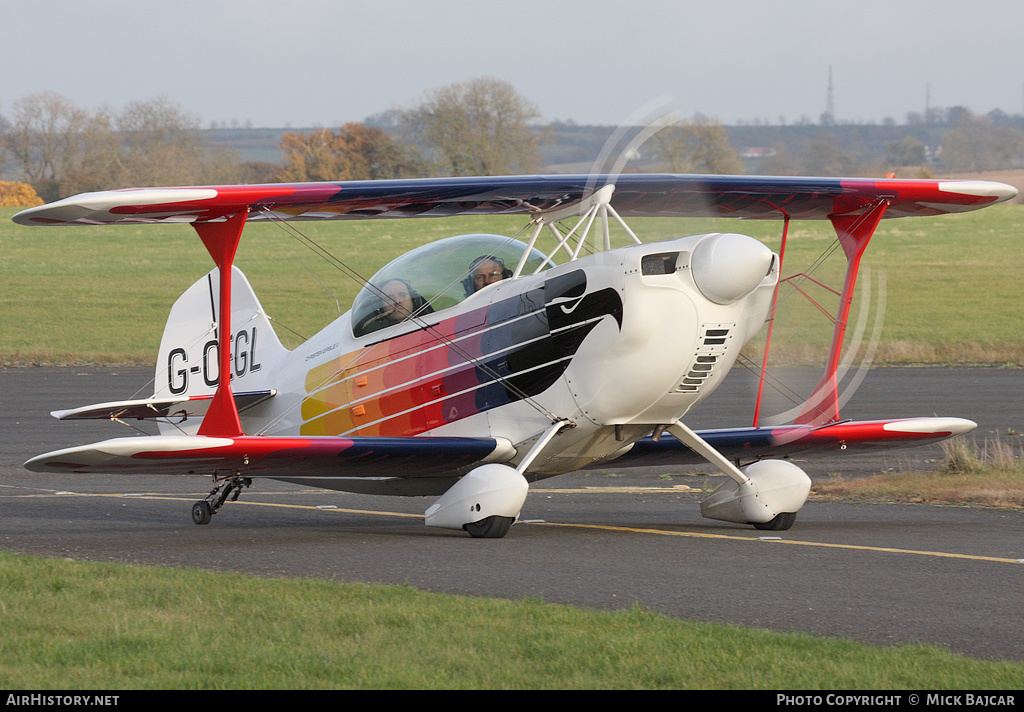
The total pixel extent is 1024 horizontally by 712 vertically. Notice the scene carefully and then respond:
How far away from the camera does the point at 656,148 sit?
389 inches

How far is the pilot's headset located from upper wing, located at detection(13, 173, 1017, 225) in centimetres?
39

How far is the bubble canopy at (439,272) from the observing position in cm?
1067

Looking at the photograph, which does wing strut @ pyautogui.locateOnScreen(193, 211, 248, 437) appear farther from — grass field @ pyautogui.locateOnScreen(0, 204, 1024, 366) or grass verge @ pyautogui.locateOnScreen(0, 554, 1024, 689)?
grass field @ pyautogui.locateOnScreen(0, 204, 1024, 366)

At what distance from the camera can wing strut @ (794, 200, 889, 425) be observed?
11367 millimetres

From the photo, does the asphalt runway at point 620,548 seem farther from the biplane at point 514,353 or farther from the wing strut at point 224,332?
the wing strut at point 224,332

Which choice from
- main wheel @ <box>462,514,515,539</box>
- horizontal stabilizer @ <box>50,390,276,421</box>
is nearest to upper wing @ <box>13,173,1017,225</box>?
horizontal stabilizer @ <box>50,390,276,421</box>

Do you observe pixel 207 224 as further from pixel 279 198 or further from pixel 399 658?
pixel 399 658

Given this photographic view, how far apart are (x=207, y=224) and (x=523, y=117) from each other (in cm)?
4598

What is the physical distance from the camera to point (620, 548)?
31.0ft

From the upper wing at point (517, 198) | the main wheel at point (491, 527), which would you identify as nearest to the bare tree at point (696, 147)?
the upper wing at point (517, 198)

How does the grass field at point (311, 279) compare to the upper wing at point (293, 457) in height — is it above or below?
below

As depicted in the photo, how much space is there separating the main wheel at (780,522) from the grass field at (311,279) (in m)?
12.4

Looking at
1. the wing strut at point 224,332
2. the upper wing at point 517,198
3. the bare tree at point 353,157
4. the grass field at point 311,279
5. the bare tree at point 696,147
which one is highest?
the bare tree at point 353,157

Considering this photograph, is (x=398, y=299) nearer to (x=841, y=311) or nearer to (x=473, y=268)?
(x=473, y=268)
